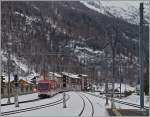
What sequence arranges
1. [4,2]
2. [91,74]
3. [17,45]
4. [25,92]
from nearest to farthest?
[25,92] → [17,45] → [4,2] → [91,74]

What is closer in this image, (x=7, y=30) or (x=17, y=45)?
(x=17, y=45)

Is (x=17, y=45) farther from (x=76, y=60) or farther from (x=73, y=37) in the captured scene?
(x=73, y=37)

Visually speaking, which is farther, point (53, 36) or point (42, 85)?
point (53, 36)

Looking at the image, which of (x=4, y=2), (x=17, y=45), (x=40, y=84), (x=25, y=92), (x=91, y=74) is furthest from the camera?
(x=91, y=74)

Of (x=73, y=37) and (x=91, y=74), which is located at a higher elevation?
(x=73, y=37)

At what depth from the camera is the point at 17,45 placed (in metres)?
107

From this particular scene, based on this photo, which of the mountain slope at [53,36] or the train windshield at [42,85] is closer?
the train windshield at [42,85]

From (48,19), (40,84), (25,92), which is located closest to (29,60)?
(48,19)

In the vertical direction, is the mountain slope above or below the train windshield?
above

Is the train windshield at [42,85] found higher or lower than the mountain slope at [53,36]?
lower

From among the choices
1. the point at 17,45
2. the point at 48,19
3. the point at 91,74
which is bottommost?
the point at 91,74

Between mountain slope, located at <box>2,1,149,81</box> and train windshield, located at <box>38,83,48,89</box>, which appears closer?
train windshield, located at <box>38,83,48,89</box>

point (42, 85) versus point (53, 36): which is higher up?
point (53, 36)

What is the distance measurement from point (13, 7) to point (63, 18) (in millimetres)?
27735
